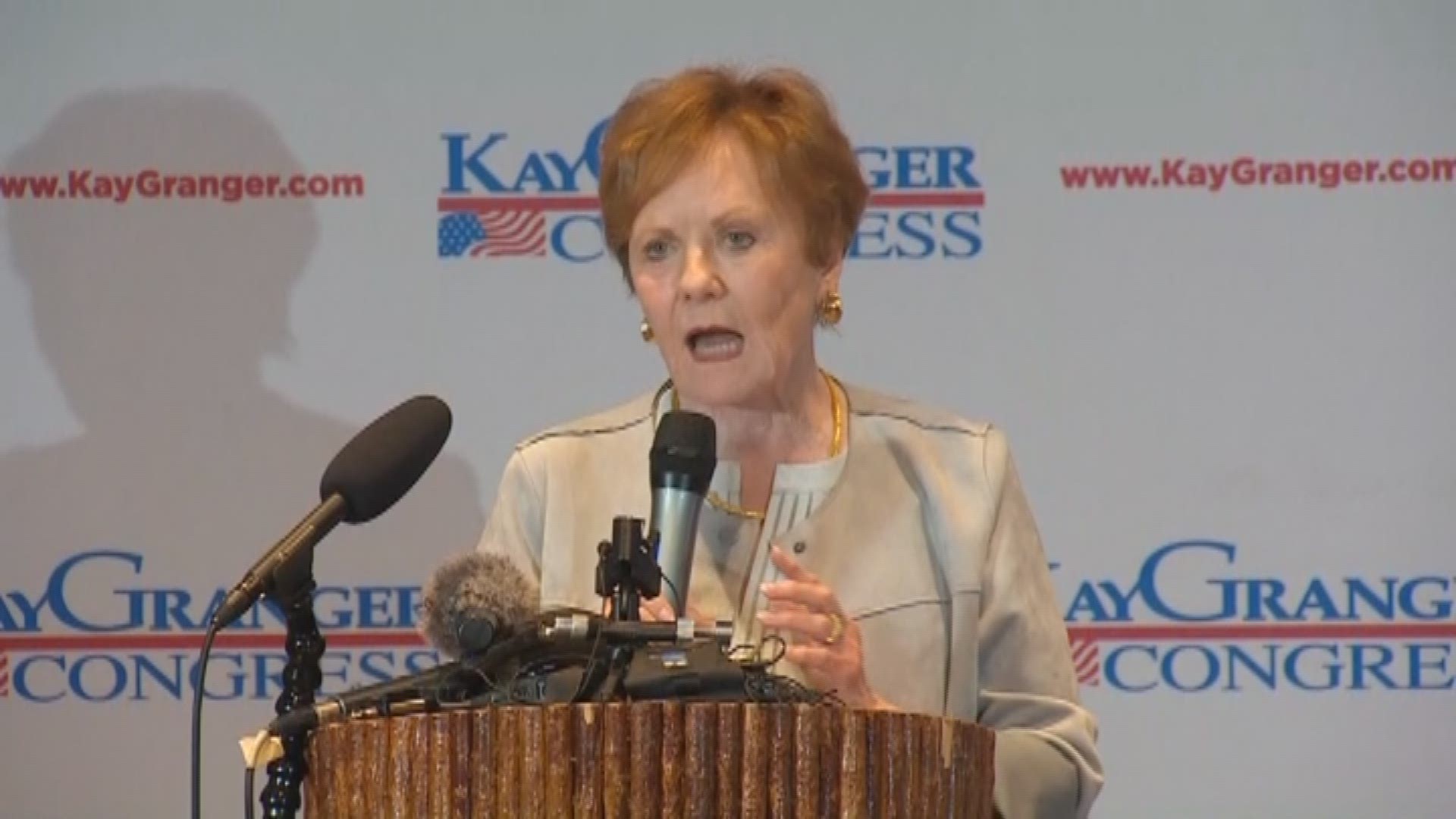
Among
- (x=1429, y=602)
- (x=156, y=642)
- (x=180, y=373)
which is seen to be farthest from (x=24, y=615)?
(x=1429, y=602)

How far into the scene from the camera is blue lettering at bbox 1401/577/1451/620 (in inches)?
180

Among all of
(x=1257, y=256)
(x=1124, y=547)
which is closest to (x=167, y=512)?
(x=1124, y=547)

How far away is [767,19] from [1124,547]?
1.23 meters

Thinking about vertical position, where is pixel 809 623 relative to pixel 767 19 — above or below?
below

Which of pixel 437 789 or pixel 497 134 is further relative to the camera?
pixel 497 134

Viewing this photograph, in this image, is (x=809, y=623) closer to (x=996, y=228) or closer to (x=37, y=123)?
(x=996, y=228)

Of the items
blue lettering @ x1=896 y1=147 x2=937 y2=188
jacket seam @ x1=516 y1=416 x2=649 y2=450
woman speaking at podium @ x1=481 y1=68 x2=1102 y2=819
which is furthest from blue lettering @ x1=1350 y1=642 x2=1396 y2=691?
jacket seam @ x1=516 y1=416 x2=649 y2=450

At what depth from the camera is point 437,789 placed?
7.80 ft

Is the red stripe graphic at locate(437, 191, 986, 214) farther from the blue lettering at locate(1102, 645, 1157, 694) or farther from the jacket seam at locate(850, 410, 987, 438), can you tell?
the jacket seam at locate(850, 410, 987, 438)

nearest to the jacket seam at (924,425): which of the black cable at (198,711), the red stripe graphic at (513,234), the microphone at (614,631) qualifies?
the microphone at (614,631)

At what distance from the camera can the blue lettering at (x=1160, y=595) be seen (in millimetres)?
4574

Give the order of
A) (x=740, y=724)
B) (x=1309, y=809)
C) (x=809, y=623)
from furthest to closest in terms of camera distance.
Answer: (x=1309, y=809), (x=809, y=623), (x=740, y=724)

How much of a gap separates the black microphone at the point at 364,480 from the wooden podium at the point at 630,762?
0.59 ft

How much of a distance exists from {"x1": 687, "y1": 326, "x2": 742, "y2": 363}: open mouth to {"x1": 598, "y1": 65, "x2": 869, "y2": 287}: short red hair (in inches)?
5.9
